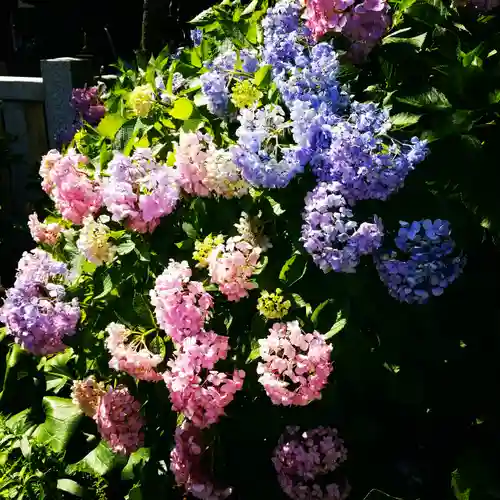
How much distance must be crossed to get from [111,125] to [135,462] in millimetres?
1126

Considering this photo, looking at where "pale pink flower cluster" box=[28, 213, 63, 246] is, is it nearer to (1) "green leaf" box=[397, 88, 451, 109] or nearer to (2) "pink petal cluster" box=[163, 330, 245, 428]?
(2) "pink petal cluster" box=[163, 330, 245, 428]

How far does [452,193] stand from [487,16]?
65 cm

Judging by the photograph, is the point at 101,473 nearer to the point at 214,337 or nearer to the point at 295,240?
the point at 214,337

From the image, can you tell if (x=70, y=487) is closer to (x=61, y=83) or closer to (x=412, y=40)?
(x=412, y=40)

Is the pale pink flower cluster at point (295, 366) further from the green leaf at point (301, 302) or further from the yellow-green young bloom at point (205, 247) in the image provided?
the yellow-green young bloom at point (205, 247)

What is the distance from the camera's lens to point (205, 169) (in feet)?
7.50

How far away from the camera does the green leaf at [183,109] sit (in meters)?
2.46

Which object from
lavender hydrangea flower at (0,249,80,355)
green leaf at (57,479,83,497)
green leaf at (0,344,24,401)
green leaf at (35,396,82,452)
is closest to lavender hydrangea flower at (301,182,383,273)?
lavender hydrangea flower at (0,249,80,355)

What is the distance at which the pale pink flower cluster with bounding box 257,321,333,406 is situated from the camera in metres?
2.11

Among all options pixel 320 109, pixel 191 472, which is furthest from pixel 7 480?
pixel 320 109

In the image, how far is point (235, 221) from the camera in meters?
2.33

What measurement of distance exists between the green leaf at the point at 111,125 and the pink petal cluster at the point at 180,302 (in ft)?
2.27

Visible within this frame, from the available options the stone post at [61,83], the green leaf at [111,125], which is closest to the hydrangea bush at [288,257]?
the green leaf at [111,125]

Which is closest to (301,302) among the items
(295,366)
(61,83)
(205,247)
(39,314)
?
(295,366)
